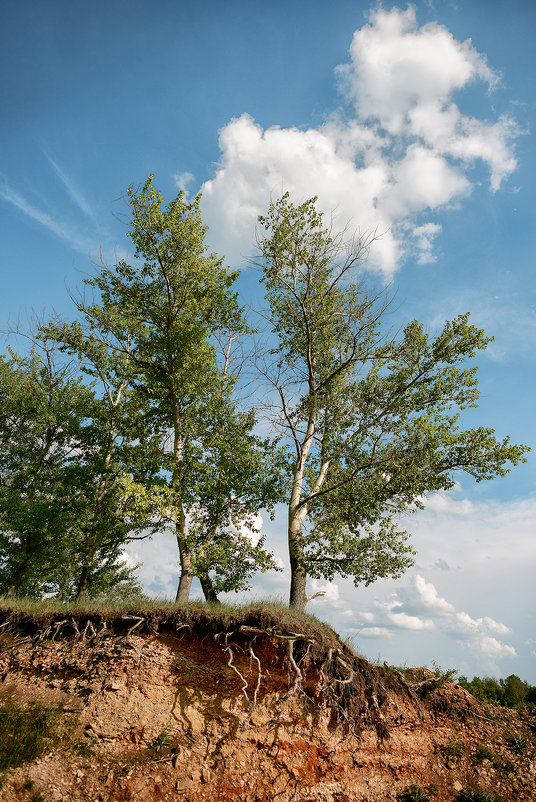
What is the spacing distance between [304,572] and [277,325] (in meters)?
9.87

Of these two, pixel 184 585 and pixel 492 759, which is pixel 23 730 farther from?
pixel 492 759

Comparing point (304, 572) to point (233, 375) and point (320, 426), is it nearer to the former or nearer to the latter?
point (320, 426)

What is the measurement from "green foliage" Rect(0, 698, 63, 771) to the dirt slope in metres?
0.20

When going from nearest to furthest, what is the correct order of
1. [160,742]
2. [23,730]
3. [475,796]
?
1. [23,730]
2. [160,742]
3. [475,796]

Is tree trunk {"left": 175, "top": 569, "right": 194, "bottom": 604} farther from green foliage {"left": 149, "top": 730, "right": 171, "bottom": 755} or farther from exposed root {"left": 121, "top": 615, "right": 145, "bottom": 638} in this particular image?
green foliage {"left": 149, "top": 730, "right": 171, "bottom": 755}

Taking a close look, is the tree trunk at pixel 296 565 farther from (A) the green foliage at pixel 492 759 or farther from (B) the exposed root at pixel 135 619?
(A) the green foliage at pixel 492 759

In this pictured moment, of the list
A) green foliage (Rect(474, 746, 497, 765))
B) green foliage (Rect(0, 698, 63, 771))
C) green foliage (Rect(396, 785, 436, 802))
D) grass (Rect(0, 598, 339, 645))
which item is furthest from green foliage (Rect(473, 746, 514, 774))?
green foliage (Rect(0, 698, 63, 771))

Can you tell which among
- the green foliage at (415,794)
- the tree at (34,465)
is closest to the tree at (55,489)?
the tree at (34,465)

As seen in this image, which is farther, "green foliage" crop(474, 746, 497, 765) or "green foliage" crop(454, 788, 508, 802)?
"green foliage" crop(474, 746, 497, 765)

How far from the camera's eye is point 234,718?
10.1 meters

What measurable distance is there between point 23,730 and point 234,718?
14.5 ft

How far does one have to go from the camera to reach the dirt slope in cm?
904

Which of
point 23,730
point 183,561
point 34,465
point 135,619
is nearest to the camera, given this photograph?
point 23,730

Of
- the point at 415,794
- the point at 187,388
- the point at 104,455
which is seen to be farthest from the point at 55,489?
the point at 415,794
